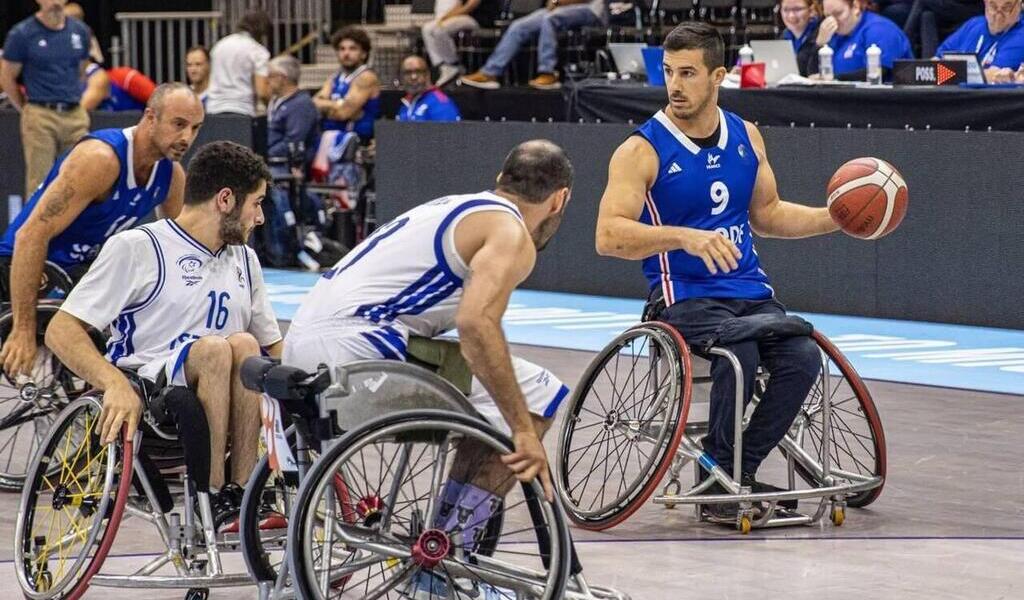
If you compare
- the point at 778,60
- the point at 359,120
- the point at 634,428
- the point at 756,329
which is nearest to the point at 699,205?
the point at 756,329

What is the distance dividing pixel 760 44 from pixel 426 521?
7790 mm

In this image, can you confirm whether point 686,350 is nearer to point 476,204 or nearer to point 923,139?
point 476,204

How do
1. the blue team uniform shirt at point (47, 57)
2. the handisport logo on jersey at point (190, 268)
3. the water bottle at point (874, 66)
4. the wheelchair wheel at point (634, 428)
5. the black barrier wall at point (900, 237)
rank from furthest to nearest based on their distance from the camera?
the blue team uniform shirt at point (47, 57) < the water bottle at point (874, 66) < the black barrier wall at point (900, 237) < the wheelchair wheel at point (634, 428) < the handisport logo on jersey at point (190, 268)

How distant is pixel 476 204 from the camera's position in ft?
14.2

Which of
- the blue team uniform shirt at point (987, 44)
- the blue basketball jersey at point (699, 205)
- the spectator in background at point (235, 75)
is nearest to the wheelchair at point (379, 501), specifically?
the blue basketball jersey at point (699, 205)

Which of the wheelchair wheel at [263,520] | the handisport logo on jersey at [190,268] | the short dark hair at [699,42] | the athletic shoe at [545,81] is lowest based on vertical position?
the wheelchair wheel at [263,520]

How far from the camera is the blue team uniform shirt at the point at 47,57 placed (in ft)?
43.3

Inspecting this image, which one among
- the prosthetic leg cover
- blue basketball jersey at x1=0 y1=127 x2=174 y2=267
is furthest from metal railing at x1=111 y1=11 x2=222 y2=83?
the prosthetic leg cover

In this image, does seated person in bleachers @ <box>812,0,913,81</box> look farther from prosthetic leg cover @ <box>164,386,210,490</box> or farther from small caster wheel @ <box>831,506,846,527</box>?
prosthetic leg cover @ <box>164,386,210,490</box>

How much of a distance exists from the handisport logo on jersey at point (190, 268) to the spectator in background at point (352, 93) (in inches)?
357

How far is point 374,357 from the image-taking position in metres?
4.41

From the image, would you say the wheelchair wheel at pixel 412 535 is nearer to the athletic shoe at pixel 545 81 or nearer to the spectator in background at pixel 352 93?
the athletic shoe at pixel 545 81

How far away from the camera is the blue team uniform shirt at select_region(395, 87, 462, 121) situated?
43.9 feet

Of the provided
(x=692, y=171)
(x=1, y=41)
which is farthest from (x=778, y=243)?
(x=1, y=41)
